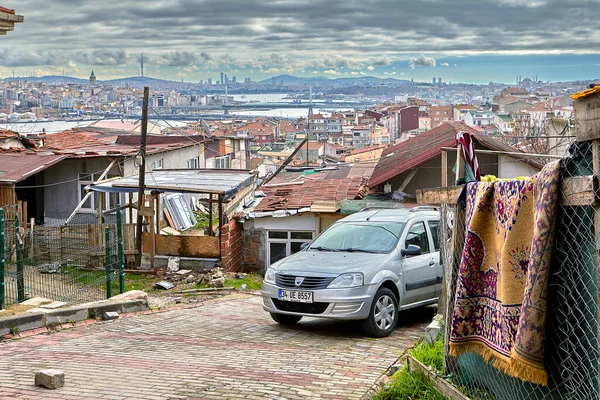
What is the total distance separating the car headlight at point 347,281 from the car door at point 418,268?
3.46 feet

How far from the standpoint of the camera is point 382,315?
35.3 ft

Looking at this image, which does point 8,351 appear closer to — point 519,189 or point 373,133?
point 519,189

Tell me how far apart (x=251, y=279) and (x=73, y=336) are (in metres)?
10.4

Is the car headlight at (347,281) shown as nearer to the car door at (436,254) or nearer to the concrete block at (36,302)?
the car door at (436,254)

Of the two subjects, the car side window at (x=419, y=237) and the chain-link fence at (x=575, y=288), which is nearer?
the chain-link fence at (x=575, y=288)

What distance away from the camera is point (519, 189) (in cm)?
464

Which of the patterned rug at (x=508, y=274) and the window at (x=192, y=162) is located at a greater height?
the window at (x=192, y=162)

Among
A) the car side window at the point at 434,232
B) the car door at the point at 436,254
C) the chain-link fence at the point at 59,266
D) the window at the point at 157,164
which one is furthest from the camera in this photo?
the window at the point at 157,164

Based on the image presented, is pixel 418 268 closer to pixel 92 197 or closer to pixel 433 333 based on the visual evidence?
pixel 433 333

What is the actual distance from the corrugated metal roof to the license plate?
17289mm

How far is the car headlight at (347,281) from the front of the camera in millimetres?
10383

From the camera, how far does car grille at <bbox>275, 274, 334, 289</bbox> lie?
1044 centimetres

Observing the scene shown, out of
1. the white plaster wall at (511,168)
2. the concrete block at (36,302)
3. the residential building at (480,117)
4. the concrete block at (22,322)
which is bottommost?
the concrete block at (36,302)

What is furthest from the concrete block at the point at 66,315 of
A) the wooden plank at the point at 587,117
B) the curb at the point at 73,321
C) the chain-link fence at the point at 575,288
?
the wooden plank at the point at 587,117
